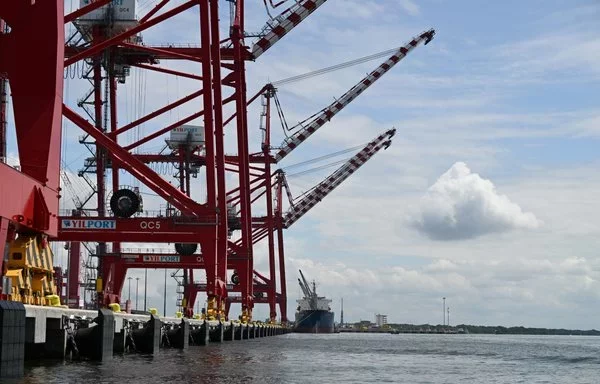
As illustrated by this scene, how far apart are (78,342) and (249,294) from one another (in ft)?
156

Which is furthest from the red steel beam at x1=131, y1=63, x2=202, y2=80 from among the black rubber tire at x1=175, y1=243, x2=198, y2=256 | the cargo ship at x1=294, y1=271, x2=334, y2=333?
the cargo ship at x1=294, y1=271, x2=334, y2=333

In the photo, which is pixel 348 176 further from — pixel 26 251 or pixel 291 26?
pixel 26 251

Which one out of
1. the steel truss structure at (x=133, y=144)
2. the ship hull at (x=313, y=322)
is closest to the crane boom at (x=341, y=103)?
the steel truss structure at (x=133, y=144)

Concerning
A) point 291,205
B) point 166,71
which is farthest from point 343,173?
point 166,71

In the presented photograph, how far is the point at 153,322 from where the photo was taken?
31266 mm

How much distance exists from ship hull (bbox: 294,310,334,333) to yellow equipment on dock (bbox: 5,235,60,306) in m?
138

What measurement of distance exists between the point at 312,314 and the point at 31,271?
139573 mm

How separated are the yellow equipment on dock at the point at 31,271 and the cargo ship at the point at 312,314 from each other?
137641 millimetres

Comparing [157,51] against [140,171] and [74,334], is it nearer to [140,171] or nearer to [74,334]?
[140,171]

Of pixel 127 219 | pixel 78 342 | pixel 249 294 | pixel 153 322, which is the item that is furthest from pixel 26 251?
pixel 249 294

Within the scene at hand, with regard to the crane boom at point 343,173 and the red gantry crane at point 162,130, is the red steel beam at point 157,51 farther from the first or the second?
the crane boom at point 343,173

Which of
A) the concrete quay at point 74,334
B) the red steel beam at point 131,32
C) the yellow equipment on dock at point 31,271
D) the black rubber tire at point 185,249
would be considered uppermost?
the red steel beam at point 131,32

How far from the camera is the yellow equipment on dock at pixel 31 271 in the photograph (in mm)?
23094

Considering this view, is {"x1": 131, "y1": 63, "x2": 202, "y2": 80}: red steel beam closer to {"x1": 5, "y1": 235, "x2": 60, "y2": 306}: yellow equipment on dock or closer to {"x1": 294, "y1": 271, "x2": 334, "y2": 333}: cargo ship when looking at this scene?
{"x1": 5, "y1": 235, "x2": 60, "y2": 306}: yellow equipment on dock
